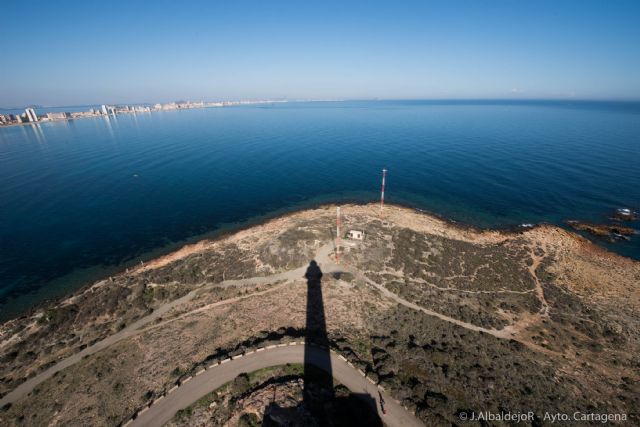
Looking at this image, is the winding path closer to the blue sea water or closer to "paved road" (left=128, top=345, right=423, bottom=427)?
"paved road" (left=128, top=345, right=423, bottom=427)

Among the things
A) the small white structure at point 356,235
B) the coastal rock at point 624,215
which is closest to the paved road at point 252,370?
the small white structure at point 356,235

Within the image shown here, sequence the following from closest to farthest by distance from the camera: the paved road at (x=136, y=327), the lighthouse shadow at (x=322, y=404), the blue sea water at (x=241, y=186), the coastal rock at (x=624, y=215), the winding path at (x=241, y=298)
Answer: the lighthouse shadow at (x=322, y=404) → the paved road at (x=136, y=327) → the winding path at (x=241, y=298) → the blue sea water at (x=241, y=186) → the coastal rock at (x=624, y=215)

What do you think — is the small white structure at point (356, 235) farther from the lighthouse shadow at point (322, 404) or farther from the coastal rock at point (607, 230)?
the coastal rock at point (607, 230)

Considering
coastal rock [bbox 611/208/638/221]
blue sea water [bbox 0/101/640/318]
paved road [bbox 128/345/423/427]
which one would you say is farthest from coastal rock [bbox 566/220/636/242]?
paved road [bbox 128/345/423/427]

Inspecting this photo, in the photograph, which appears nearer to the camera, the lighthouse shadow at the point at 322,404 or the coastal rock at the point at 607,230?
the lighthouse shadow at the point at 322,404

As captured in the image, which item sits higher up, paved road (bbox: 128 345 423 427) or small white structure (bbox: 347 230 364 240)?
small white structure (bbox: 347 230 364 240)

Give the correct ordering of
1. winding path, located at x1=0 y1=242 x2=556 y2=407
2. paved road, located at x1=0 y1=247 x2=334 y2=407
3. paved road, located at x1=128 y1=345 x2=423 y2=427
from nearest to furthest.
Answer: paved road, located at x1=128 y1=345 x2=423 y2=427, paved road, located at x1=0 y1=247 x2=334 y2=407, winding path, located at x1=0 y1=242 x2=556 y2=407

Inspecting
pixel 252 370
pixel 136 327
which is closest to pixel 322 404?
pixel 252 370
